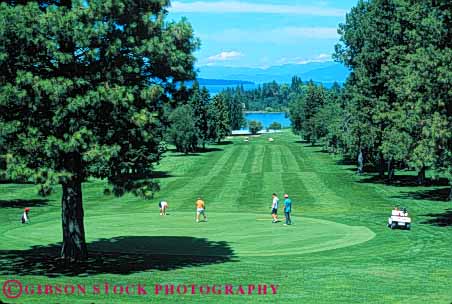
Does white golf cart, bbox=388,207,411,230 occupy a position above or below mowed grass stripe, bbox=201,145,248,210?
above

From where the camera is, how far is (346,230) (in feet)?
120

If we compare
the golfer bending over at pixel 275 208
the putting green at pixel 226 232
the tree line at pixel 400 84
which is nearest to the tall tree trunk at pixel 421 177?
the tree line at pixel 400 84

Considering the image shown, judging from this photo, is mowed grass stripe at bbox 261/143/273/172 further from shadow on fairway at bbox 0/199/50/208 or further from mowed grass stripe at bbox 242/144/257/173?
shadow on fairway at bbox 0/199/50/208

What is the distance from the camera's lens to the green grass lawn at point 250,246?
20969mm

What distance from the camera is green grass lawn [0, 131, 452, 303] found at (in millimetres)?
20969

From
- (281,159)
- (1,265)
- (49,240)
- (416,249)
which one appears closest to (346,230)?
(416,249)

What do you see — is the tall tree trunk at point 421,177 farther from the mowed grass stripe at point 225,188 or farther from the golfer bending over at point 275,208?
the golfer bending over at point 275,208

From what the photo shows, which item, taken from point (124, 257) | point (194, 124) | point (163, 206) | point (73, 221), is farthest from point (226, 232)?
point (194, 124)

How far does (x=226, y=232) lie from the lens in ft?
117

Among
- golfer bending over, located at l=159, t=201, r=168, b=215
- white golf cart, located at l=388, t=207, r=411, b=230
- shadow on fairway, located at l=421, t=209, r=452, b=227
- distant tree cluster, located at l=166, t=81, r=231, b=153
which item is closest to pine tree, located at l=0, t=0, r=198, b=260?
white golf cart, located at l=388, t=207, r=411, b=230

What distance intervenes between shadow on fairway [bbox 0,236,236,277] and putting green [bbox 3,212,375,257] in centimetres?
25

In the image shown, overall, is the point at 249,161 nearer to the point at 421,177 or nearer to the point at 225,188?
the point at 225,188

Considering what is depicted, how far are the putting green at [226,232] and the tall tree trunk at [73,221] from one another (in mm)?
4530

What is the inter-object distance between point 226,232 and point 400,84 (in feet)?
83.6
